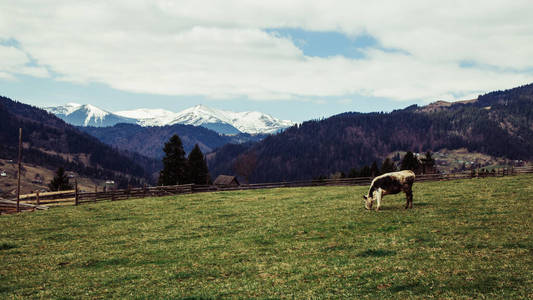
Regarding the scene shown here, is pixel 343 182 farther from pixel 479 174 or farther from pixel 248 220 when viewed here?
pixel 248 220

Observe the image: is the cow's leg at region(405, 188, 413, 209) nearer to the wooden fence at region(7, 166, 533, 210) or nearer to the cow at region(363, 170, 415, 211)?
the cow at region(363, 170, 415, 211)

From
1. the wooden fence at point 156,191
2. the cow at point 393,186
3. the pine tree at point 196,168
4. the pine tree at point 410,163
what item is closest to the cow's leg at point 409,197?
the cow at point 393,186

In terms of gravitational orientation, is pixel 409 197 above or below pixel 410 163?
below

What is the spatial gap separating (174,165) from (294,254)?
6525cm

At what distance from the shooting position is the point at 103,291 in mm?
14125

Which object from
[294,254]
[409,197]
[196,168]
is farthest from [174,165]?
[294,254]

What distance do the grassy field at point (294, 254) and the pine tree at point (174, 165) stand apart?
47.2 m

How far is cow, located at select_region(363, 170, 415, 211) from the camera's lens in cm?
2733

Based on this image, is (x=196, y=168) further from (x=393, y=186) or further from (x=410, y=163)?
(x=393, y=186)

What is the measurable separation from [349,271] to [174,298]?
22.1ft

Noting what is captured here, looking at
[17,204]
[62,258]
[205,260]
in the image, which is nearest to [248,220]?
[205,260]

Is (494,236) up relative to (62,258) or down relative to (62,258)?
up

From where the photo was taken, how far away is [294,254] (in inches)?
683

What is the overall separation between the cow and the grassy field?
1.05 m
